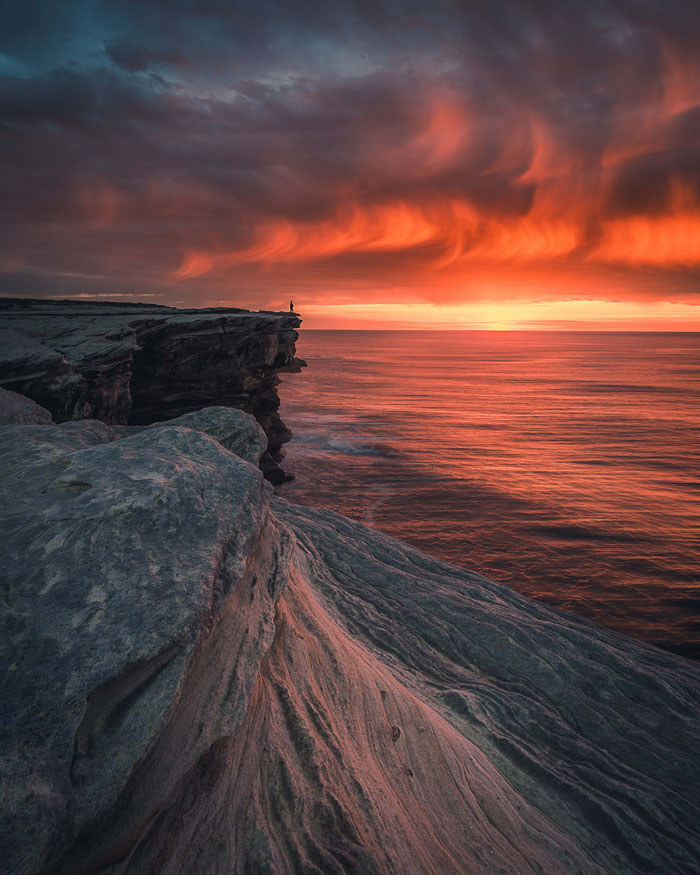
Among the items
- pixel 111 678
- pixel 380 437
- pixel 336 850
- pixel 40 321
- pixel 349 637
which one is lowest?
pixel 380 437

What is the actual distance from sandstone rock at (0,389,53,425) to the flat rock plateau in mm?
108

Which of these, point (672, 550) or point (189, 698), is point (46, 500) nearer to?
point (189, 698)

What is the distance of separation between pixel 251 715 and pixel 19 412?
9.28m

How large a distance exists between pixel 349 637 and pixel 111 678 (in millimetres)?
6161

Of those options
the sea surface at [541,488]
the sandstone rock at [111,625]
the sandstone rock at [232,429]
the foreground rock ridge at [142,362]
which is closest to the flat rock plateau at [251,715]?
the sandstone rock at [111,625]

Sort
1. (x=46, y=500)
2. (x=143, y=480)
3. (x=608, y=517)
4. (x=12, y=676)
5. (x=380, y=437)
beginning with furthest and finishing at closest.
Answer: (x=380, y=437)
(x=608, y=517)
(x=143, y=480)
(x=46, y=500)
(x=12, y=676)

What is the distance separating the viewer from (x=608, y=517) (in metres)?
22.1

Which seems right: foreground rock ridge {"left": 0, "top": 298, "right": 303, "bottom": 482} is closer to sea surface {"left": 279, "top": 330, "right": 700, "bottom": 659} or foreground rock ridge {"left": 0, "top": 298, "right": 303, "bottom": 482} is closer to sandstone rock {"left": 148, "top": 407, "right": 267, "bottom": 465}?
sandstone rock {"left": 148, "top": 407, "right": 267, "bottom": 465}

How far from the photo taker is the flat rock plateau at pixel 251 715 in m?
3.57

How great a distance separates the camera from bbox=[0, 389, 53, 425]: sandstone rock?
9.93 meters

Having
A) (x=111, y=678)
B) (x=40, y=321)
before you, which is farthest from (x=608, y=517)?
(x=40, y=321)

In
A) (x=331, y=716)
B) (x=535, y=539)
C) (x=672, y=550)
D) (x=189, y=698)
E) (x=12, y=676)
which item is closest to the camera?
(x=12, y=676)

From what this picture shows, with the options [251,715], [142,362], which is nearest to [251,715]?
[251,715]

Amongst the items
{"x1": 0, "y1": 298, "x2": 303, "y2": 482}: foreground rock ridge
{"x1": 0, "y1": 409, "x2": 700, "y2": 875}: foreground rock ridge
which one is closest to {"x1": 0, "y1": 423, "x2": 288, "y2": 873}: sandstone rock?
{"x1": 0, "y1": 409, "x2": 700, "y2": 875}: foreground rock ridge
